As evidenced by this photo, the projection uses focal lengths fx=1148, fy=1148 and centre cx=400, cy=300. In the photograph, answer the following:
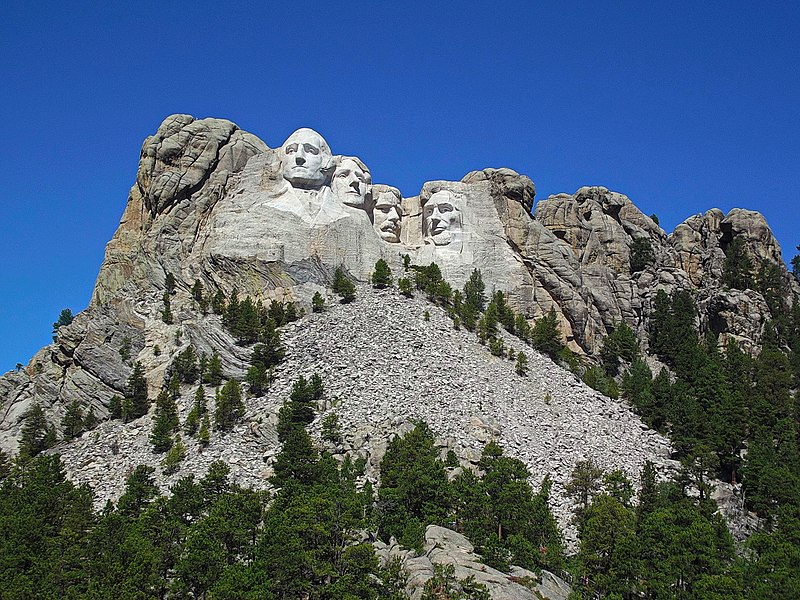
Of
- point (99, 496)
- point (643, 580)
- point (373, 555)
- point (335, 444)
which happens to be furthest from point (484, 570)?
point (99, 496)

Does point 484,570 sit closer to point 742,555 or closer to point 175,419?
point 742,555

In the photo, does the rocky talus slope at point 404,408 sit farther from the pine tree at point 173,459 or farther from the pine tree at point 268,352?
the pine tree at point 268,352

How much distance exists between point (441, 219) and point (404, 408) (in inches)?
947

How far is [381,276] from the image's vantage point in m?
80.0

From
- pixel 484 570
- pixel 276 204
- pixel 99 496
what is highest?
pixel 276 204

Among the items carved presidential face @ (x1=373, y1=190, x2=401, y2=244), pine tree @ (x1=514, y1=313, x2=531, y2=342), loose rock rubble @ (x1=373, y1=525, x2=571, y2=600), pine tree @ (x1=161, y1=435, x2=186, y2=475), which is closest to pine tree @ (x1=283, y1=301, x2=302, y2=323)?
carved presidential face @ (x1=373, y1=190, x2=401, y2=244)

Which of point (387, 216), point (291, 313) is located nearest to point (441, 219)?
point (387, 216)

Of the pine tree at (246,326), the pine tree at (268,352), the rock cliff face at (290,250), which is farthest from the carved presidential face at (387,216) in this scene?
the pine tree at (268,352)

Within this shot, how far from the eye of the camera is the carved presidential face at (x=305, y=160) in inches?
3201

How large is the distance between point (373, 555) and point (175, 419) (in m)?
22.0

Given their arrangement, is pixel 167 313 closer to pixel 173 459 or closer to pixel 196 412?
pixel 196 412

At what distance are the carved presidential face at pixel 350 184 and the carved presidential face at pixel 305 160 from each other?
118cm

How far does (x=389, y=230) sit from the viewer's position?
86.4m

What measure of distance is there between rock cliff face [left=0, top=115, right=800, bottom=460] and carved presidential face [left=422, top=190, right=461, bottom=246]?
0.10 meters
